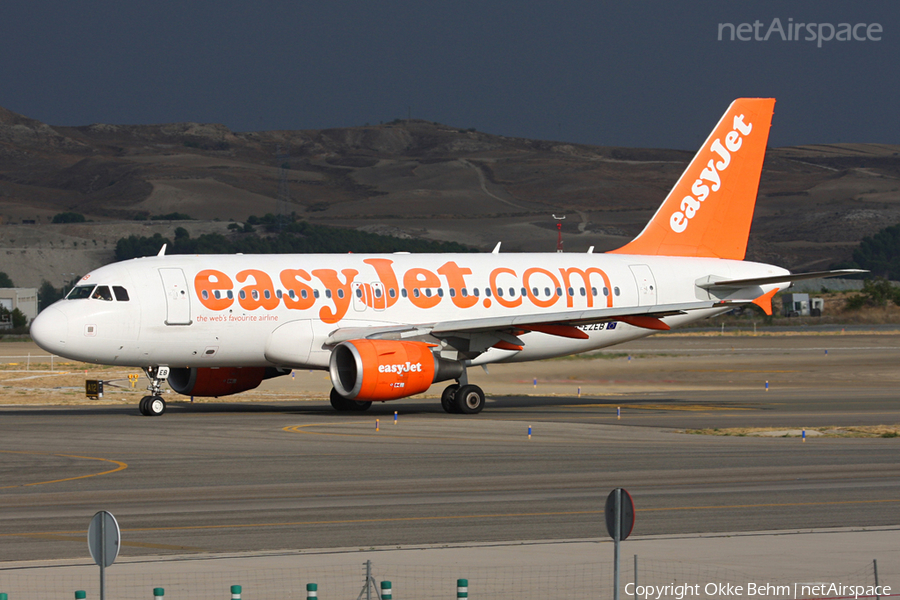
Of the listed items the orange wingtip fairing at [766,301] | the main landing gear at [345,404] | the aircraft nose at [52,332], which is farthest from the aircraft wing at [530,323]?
the aircraft nose at [52,332]

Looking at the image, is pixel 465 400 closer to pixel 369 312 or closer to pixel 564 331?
pixel 564 331

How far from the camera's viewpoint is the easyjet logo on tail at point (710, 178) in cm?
4412

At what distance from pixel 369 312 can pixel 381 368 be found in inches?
164

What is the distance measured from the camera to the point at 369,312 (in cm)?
3716

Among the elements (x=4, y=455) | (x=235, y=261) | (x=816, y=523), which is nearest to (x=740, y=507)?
(x=816, y=523)

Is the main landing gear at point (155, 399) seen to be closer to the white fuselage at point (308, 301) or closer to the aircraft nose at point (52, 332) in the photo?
the white fuselage at point (308, 301)

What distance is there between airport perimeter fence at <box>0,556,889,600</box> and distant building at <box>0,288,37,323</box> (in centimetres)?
13552

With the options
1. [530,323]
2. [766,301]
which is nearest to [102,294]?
[530,323]

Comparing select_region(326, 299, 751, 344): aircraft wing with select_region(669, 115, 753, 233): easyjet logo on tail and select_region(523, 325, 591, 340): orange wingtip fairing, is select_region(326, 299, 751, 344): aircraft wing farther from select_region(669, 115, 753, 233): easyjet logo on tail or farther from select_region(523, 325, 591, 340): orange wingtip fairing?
select_region(669, 115, 753, 233): easyjet logo on tail

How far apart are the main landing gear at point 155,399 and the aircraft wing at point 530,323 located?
494 centimetres

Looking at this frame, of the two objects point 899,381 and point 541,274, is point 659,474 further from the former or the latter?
point 899,381

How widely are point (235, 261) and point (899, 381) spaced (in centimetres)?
3046

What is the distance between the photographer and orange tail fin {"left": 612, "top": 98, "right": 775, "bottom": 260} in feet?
144

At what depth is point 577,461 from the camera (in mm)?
24688
